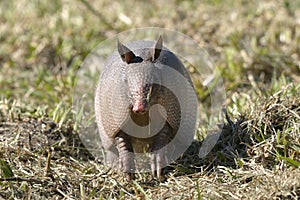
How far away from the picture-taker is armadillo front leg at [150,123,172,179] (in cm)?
383

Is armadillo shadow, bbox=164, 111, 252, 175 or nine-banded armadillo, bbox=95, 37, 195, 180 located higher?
nine-banded armadillo, bbox=95, 37, 195, 180

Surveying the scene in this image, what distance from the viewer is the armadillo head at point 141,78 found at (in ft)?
11.1

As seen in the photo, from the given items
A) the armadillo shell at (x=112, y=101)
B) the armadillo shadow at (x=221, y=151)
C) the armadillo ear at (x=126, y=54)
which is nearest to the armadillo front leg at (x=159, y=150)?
the armadillo shadow at (x=221, y=151)

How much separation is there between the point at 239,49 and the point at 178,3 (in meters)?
1.59

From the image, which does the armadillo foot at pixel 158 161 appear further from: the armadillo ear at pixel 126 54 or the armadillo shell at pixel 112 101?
the armadillo ear at pixel 126 54

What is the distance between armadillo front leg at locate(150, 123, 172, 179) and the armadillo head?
38 centimetres

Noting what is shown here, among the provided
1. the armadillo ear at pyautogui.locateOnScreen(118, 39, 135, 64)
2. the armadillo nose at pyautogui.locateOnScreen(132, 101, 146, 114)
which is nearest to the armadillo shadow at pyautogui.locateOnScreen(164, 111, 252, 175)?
the armadillo nose at pyautogui.locateOnScreen(132, 101, 146, 114)

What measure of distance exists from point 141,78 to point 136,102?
148mm

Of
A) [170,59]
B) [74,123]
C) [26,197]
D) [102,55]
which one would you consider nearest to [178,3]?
[102,55]

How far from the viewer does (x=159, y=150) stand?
12.6 feet

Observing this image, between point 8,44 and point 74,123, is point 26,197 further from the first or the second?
point 8,44

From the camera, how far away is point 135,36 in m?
6.64

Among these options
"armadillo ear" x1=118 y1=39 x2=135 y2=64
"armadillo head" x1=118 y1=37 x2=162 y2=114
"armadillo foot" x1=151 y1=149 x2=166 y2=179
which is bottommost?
"armadillo foot" x1=151 y1=149 x2=166 y2=179

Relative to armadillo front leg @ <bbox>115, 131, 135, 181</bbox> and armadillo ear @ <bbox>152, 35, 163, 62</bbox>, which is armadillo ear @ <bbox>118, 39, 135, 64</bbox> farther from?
armadillo front leg @ <bbox>115, 131, 135, 181</bbox>
